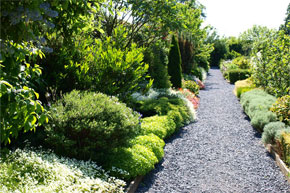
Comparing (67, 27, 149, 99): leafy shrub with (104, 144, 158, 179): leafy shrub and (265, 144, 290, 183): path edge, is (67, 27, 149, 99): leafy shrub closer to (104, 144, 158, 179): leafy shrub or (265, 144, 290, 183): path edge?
(104, 144, 158, 179): leafy shrub

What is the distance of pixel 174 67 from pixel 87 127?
10.6m

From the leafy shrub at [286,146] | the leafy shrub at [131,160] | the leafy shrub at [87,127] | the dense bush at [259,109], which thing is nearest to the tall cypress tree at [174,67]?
the dense bush at [259,109]

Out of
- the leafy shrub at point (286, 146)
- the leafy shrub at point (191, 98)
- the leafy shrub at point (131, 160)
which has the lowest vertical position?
the leafy shrub at point (131, 160)

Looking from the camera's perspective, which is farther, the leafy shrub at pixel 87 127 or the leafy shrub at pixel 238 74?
the leafy shrub at pixel 238 74

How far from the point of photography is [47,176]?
377 centimetres

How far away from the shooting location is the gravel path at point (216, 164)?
482cm

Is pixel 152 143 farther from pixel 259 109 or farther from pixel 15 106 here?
pixel 259 109

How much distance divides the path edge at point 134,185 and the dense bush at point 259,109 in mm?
4075

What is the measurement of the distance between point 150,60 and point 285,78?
17.2 feet

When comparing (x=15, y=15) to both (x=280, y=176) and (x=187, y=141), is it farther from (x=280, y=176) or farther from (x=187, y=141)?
(x=187, y=141)

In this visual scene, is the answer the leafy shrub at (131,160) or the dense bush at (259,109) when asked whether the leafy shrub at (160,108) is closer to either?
the dense bush at (259,109)

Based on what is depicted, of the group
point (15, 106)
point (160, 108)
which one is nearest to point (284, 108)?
point (160, 108)

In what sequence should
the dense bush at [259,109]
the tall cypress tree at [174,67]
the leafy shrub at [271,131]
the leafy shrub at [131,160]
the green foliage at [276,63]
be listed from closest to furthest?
the leafy shrub at [131,160] → the leafy shrub at [271,131] → the dense bush at [259,109] → the green foliage at [276,63] → the tall cypress tree at [174,67]

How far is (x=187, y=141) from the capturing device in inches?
283
